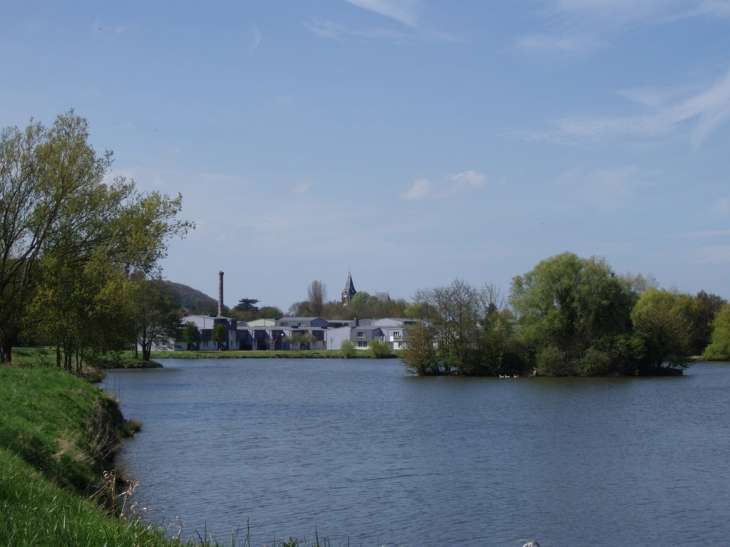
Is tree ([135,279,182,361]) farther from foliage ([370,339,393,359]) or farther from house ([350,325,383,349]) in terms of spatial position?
house ([350,325,383,349])

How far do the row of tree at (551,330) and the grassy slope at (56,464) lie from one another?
39.8 metres

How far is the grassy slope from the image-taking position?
7.58 meters

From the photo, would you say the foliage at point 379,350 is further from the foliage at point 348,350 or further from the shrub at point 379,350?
the foliage at point 348,350

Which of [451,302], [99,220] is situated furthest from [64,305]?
[451,302]

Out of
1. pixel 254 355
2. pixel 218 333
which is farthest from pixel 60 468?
pixel 218 333

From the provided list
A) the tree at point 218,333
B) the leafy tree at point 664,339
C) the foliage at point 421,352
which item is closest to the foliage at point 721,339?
the leafy tree at point 664,339

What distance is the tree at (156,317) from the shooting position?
78.5m

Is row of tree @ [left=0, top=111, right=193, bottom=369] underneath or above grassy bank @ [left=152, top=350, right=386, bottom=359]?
above

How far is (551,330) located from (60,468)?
52.5 metres

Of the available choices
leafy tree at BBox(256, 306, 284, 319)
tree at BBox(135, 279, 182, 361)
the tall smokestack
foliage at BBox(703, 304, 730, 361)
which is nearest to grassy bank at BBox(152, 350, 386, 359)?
tree at BBox(135, 279, 182, 361)

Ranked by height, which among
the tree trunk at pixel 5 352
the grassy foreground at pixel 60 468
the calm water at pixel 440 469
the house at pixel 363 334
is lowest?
the calm water at pixel 440 469

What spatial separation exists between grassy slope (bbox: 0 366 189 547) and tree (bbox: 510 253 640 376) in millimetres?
41448

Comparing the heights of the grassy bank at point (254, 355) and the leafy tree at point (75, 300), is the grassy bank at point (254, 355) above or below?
below

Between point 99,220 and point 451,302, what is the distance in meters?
39.2
